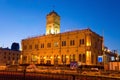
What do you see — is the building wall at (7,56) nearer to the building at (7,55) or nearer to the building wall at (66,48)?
the building at (7,55)

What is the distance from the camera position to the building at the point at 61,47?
2400 inches

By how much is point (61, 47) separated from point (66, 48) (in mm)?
2358

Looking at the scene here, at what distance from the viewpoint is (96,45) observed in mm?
65125

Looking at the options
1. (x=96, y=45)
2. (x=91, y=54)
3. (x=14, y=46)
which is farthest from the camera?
(x=14, y=46)

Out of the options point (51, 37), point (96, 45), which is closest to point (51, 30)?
point (51, 37)

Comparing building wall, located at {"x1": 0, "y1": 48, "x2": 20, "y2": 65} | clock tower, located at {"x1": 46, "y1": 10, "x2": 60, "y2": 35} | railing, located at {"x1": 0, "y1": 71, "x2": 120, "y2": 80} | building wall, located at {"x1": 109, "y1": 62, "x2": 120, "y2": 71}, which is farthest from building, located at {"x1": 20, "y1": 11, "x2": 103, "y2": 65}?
building wall, located at {"x1": 0, "y1": 48, "x2": 20, "y2": 65}

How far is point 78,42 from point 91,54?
583 cm

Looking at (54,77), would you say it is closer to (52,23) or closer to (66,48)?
(66,48)

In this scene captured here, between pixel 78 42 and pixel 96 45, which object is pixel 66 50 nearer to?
pixel 78 42

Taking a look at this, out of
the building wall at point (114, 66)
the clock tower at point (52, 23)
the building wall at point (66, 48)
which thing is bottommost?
the building wall at point (114, 66)

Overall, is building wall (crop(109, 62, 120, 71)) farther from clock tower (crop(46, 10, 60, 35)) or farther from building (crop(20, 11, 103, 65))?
clock tower (crop(46, 10, 60, 35))

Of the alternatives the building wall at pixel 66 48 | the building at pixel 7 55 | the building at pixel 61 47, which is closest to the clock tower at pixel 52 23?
the building at pixel 61 47

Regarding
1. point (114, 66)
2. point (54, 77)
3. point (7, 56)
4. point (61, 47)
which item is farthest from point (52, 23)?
point (54, 77)

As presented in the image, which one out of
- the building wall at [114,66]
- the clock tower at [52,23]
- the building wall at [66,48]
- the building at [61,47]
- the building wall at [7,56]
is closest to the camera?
the building wall at [114,66]
